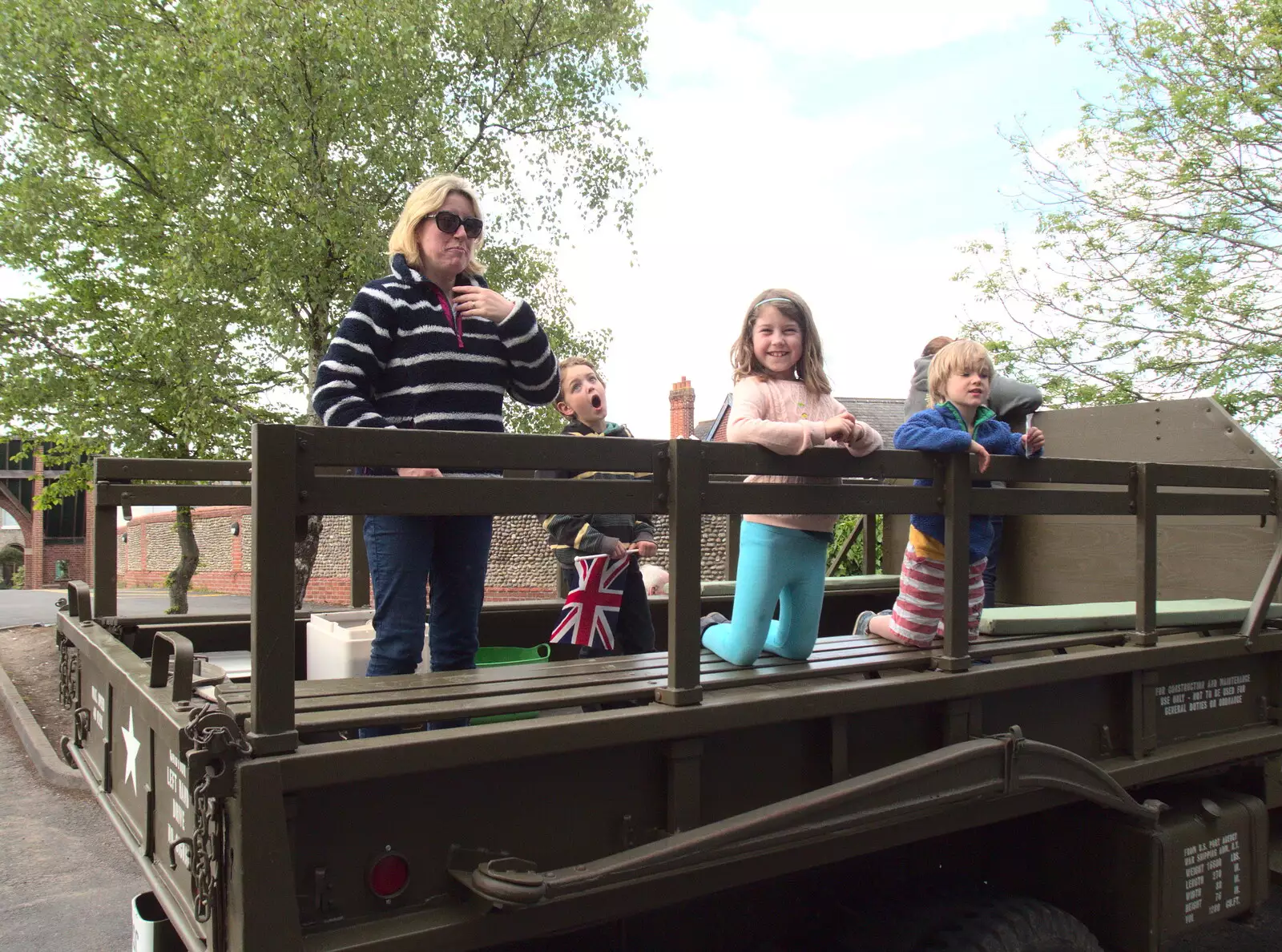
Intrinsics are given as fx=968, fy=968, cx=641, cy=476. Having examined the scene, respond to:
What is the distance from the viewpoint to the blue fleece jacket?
2.47 m

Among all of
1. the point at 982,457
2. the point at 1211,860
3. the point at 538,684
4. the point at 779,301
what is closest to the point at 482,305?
the point at 779,301

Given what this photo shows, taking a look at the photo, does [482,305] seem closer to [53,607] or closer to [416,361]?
[416,361]

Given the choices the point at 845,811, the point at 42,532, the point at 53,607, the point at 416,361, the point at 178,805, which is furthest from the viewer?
the point at 42,532

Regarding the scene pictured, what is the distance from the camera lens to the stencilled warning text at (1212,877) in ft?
9.39

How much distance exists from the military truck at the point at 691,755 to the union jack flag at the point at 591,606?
84cm

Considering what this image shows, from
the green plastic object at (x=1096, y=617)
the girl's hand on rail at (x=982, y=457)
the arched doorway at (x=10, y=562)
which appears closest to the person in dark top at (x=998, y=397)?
the green plastic object at (x=1096, y=617)

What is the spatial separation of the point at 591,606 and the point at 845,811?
158cm

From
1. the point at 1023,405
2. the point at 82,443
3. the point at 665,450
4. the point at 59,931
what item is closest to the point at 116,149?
the point at 82,443

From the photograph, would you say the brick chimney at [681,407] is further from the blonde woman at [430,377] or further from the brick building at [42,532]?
the brick building at [42,532]

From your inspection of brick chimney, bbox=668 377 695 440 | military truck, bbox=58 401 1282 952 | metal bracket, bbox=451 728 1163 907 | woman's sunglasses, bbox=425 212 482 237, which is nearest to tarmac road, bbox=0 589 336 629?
brick chimney, bbox=668 377 695 440

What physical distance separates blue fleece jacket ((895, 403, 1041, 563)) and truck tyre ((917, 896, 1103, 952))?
0.97 m

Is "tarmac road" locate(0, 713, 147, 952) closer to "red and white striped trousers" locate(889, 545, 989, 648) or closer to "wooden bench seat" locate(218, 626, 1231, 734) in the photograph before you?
"wooden bench seat" locate(218, 626, 1231, 734)

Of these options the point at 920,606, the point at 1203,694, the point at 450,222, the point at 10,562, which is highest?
the point at 450,222

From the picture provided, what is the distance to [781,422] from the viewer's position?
2363 mm
